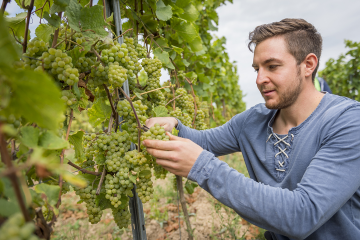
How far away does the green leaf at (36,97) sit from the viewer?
0.40 meters

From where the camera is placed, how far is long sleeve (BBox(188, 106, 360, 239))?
1055 millimetres

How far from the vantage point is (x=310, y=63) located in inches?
68.5

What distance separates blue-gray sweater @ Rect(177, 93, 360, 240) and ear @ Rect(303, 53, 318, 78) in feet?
0.76

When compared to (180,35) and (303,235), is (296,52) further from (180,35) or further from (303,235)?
(303,235)

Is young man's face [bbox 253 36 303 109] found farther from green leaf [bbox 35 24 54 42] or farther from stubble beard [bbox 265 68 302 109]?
green leaf [bbox 35 24 54 42]

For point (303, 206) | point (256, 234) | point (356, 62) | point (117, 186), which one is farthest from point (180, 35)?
point (356, 62)

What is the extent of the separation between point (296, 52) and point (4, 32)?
1719 millimetres

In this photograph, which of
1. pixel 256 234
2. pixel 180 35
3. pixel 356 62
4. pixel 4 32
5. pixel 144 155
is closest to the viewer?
pixel 4 32

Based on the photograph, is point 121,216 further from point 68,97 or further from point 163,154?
point 68,97

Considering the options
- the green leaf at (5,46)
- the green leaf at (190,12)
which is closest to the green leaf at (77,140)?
the green leaf at (5,46)

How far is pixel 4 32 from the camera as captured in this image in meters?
0.34

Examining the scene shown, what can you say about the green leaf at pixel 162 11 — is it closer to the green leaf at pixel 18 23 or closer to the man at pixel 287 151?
the man at pixel 287 151

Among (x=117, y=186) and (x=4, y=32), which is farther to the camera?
(x=117, y=186)

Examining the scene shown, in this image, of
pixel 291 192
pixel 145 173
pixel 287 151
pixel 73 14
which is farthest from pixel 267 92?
pixel 73 14
